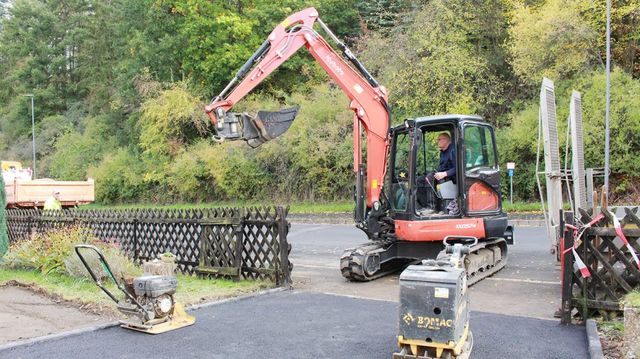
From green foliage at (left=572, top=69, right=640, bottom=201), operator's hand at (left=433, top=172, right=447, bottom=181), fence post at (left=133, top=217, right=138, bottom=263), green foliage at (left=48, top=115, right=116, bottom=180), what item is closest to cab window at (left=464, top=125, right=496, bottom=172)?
operator's hand at (left=433, top=172, right=447, bottom=181)

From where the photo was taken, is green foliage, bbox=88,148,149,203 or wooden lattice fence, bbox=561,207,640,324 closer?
wooden lattice fence, bbox=561,207,640,324

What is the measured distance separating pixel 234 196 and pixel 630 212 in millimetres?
26295

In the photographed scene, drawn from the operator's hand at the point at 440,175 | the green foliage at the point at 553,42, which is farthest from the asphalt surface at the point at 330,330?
the green foliage at the point at 553,42

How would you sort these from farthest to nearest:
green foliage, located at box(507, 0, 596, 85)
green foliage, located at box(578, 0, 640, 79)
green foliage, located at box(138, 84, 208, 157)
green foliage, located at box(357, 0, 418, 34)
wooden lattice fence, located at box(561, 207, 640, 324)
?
1. green foliage, located at box(138, 84, 208, 157)
2. green foliage, located at box(357, 0, 418, 34)
3. green foliage, located at box(578, 0, 640, 79)
4. green foliage, located at box(507, 0, 596, 85)
5. wooden lattice fence, located at box(561, 207, 640, 324)

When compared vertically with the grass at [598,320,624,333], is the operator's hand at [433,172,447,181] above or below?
above

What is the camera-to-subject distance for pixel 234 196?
1230 inches

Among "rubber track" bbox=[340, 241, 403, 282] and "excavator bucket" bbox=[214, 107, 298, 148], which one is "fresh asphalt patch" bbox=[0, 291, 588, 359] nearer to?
"rubber track" bbox=[340, 241, 403, 282]

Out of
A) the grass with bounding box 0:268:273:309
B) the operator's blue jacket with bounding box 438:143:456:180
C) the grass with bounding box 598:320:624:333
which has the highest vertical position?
the operator's blue jacket with bounding box 438:143:456:180

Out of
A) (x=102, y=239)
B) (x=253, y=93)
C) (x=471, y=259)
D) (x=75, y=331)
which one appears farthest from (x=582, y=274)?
(x=253, y=93)

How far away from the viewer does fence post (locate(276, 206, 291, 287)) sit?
29.4 ft

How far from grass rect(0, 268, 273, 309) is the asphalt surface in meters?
0.54

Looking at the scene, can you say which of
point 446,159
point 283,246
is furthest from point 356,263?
point 446,159

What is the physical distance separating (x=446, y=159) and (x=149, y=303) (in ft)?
18.6

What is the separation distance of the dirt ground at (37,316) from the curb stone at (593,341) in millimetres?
5728
